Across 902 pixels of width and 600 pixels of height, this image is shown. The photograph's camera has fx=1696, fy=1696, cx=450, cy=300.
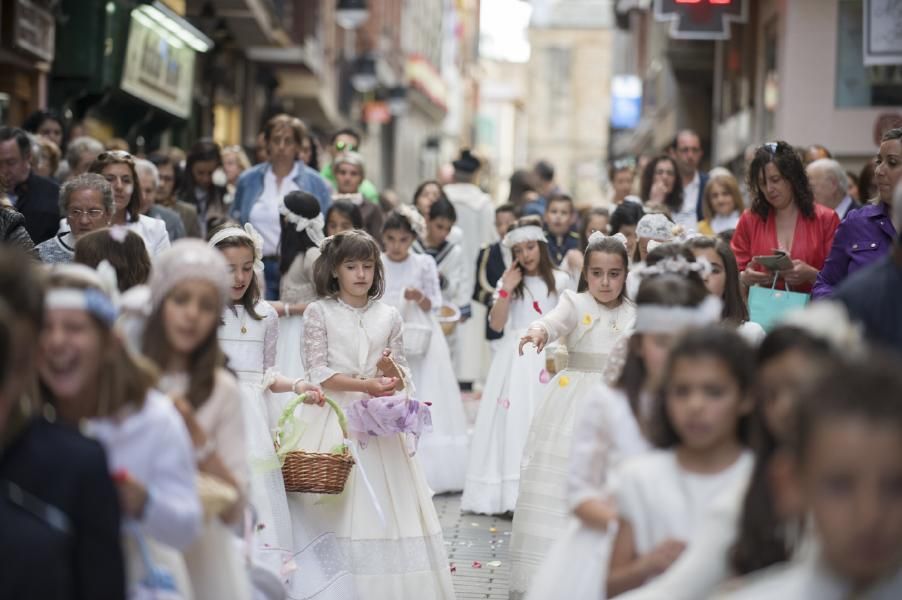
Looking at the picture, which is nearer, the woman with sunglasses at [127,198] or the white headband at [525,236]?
the woman with sunglasses at [127,198]

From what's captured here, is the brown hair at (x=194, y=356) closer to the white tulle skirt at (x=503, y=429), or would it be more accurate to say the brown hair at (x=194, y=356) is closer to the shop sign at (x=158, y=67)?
the white tulle skirt at (x=503, y=429)

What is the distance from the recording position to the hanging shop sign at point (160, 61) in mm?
20594

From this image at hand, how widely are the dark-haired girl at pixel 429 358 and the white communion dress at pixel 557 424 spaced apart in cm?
410

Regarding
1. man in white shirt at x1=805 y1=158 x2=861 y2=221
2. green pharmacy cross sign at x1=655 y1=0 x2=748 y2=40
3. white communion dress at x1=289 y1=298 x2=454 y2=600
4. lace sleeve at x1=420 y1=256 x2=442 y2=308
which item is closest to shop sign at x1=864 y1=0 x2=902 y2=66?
man in white shirt at x1=805 y1=158 x2=861 y2=221

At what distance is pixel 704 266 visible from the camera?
6629 mm

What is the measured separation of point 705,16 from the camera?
18.6 metres

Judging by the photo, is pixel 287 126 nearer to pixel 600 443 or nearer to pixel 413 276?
pixel 413 276

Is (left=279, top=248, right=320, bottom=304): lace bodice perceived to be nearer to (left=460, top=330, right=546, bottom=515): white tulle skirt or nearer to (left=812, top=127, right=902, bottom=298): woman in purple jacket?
(left=460, top=330, right=546, bottom=515): white tulle skirt

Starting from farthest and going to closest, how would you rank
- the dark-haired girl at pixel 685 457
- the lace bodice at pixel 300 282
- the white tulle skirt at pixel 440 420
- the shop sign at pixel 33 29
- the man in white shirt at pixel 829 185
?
the shop sign at pixel 33 29 < the white tulle skirt at pixel 440 420 < the man in white shirt at pixel 829 185 < the lace bodice at pixel 300 282 < the dark-haired girl at pixel 685 457

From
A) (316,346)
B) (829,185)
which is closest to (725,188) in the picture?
(829,185)

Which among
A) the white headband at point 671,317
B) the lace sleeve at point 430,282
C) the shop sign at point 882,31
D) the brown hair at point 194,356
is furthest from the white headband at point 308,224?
the brown hair at point 194,356

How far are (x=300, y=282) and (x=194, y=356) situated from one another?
6.46m

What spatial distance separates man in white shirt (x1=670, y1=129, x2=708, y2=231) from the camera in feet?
46.6

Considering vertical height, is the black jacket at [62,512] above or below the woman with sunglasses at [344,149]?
below
